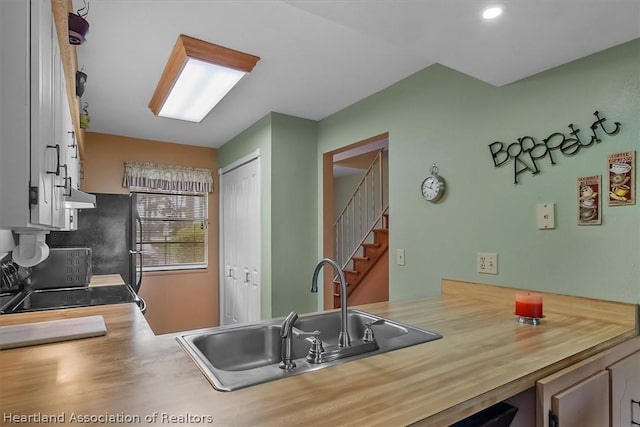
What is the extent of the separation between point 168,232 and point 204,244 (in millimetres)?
453

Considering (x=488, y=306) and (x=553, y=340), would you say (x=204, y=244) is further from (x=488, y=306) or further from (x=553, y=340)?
(x=553, y=340)

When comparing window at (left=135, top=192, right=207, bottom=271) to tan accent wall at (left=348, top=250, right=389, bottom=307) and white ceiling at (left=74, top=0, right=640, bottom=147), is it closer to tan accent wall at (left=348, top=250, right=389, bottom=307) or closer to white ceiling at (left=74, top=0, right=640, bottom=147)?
white ceiling at (left=74, top=0, right=640, bottom=147)

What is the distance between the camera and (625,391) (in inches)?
50.4

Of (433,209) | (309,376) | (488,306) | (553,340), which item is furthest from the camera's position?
(433,209)

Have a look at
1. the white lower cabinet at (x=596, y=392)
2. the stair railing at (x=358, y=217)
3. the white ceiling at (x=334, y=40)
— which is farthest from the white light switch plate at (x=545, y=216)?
the stair railing at (x=358, y=217)

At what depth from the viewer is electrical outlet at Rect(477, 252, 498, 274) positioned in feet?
6.23

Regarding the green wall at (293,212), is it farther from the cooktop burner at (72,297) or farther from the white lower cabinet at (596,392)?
the white lower cabinet at (596,392)

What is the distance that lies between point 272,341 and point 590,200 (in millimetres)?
1536

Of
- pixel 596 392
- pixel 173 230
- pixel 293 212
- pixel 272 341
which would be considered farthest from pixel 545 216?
pixel 173 230

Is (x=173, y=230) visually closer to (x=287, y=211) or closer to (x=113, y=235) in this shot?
(x=113, y=235)

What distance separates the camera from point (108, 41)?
191 cm

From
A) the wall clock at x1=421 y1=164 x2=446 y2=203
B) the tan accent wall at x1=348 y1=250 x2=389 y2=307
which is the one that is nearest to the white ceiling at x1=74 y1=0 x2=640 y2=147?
the wall clock at x1=421 y1=164 x2=446 y2=203

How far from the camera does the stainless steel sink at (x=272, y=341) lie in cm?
111

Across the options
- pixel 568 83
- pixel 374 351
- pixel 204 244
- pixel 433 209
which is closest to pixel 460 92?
pixel 568 83
